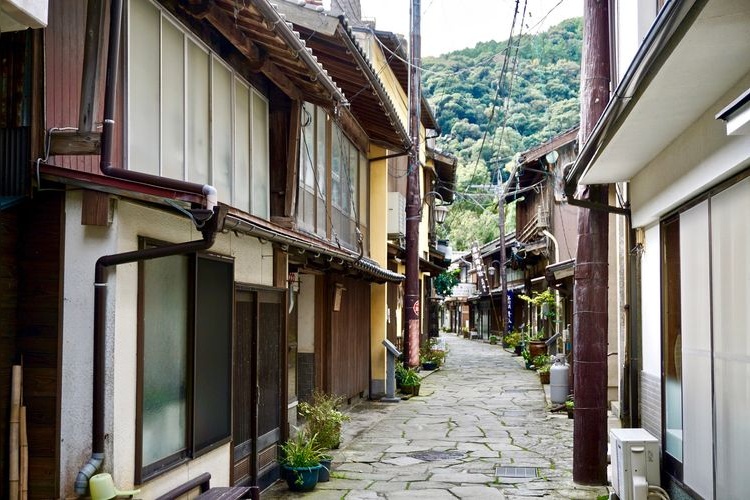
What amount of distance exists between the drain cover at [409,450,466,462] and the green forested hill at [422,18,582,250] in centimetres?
704

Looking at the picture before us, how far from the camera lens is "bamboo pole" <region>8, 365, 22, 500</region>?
5.82 meters

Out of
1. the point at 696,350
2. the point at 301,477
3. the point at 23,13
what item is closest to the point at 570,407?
A: the point at 301,477

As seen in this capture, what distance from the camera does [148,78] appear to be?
26.3 feet

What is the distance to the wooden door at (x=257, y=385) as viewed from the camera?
1028 cm

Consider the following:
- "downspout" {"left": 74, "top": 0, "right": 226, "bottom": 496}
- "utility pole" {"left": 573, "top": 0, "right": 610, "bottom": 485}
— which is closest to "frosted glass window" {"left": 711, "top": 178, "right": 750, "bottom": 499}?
"utility pole" {"left": 573, "top": 0, "right": 610, "bottom": 485}

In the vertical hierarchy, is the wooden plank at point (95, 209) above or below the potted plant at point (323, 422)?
above

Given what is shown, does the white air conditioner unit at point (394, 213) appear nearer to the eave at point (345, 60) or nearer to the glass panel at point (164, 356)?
the eave at point (345, 60)

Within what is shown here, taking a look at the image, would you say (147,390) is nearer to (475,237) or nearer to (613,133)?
(613,133)

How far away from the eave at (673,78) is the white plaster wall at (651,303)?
1.25 meters

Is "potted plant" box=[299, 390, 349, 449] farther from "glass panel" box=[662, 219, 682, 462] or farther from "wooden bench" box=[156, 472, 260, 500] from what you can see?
"glass panel" box=[662, 219, 682, 462]

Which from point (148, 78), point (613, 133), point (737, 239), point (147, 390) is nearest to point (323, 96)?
point (148, 78)

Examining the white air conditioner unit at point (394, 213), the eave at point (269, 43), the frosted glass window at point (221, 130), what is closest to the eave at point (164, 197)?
the frosted glass window at point (221, 130)

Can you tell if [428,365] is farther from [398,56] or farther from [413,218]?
[398,56]

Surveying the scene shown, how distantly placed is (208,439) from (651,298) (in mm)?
5857
